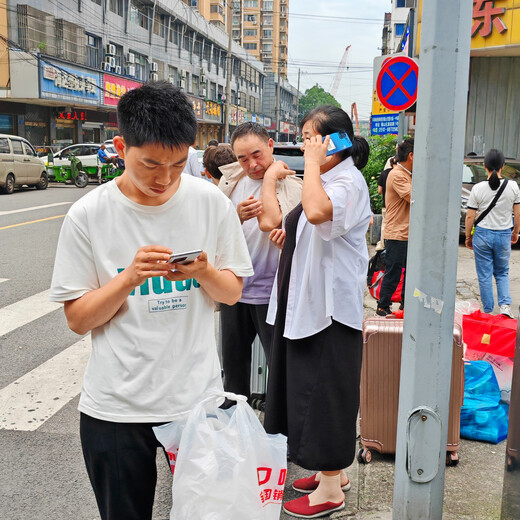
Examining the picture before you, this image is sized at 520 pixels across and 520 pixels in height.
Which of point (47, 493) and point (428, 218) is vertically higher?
point (428, 218)

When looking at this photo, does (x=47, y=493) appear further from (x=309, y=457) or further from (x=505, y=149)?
(x=505, y=149)

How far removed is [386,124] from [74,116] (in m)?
23.5

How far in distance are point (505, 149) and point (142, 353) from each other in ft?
50.1

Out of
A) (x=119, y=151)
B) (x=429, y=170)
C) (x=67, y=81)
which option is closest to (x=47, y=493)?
(x=119, y=151)

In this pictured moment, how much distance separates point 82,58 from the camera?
103 ft

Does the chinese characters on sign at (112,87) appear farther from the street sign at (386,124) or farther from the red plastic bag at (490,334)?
the red plastic bag at (490,334)

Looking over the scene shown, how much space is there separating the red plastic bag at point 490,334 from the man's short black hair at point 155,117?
3229 millimetres

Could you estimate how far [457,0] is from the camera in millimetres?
2291

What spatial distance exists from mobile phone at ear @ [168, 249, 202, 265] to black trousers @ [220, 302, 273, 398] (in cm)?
182

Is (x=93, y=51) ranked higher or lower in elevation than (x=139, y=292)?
higher

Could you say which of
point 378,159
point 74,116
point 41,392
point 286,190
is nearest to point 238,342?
point 286,190

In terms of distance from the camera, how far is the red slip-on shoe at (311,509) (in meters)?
3.01

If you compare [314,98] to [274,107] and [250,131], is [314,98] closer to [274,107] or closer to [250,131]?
[274,107]

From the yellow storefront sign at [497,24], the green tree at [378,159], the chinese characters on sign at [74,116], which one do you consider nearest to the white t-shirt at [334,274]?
the green tree at [378,159]
